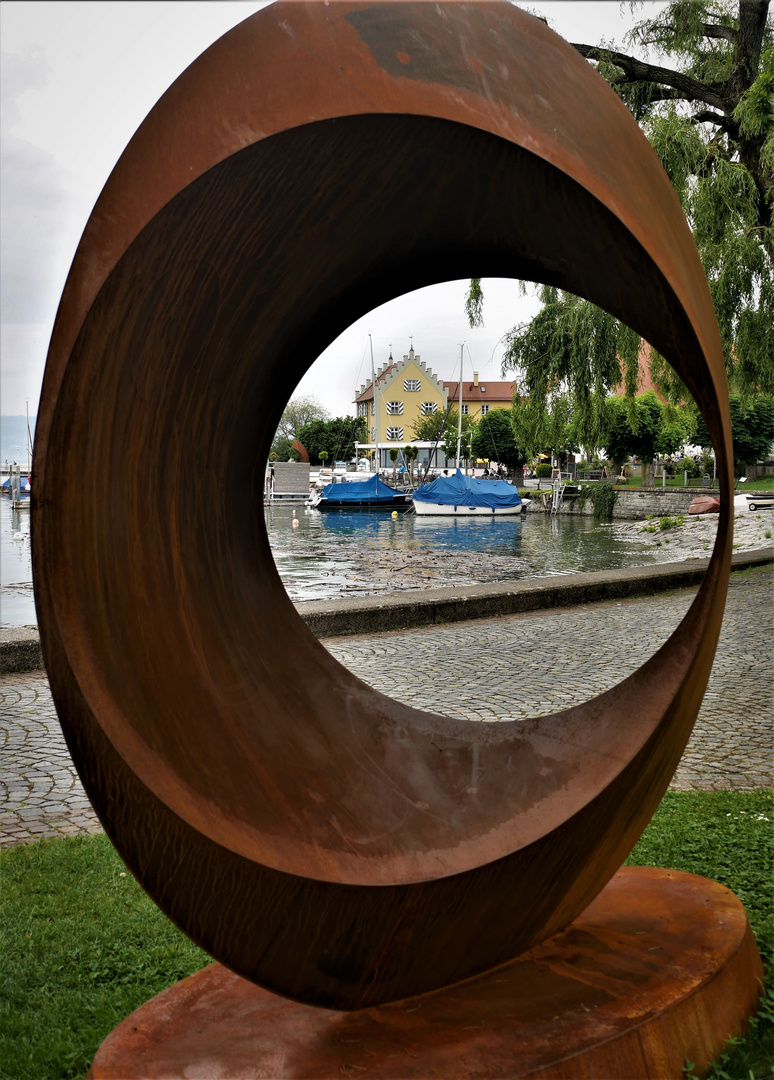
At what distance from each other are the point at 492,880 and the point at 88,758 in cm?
111

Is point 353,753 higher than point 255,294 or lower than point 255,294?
lower

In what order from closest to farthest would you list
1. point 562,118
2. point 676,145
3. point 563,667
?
point 562,118
point 563,667
point 676,145

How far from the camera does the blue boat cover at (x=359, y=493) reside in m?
46.9

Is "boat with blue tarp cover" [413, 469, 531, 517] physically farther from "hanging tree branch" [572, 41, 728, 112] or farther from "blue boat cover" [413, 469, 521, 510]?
"hanging tree branch" [572, 41, 728, 112]

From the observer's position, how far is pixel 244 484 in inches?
120

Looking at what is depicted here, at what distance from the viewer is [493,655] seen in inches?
345

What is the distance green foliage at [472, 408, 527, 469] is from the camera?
65.2 metres

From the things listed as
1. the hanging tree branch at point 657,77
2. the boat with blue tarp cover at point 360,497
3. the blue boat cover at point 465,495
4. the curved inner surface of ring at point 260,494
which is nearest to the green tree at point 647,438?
the blue boat cover at point 465,495

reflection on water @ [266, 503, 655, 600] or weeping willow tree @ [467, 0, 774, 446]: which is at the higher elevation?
weeping willow tree @ [467, 0, 774, 446]

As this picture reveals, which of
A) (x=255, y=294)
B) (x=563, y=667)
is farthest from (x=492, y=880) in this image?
(x=563, y=667)

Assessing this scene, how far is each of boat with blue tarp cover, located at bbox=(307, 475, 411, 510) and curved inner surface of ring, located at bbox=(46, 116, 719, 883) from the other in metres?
43.8

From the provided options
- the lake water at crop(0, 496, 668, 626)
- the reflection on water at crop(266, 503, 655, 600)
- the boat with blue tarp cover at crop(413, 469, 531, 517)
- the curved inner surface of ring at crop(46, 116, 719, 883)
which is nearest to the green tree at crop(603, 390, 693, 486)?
the boat with blue tarp cover at crop(413, 469, 531, 517)

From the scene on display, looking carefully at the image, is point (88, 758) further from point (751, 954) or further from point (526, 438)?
point (526, 438)

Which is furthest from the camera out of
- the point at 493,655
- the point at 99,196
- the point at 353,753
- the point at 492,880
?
the point at 493,655
